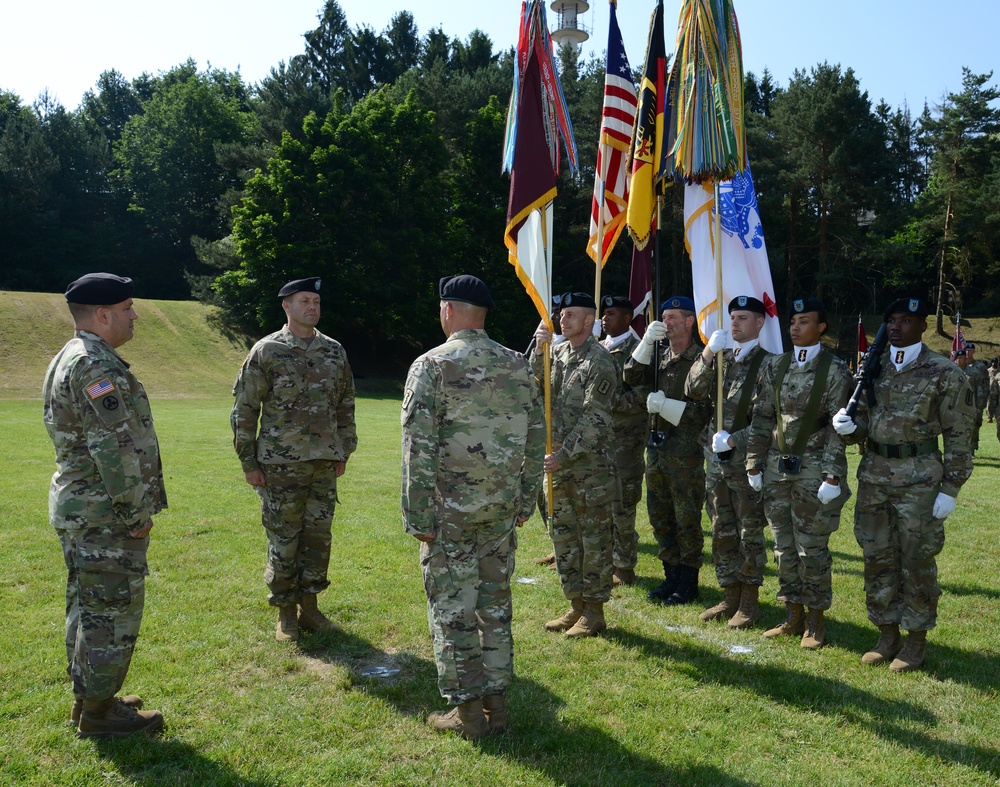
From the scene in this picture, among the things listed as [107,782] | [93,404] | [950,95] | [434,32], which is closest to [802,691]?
[107,782]

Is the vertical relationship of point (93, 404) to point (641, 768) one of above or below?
above

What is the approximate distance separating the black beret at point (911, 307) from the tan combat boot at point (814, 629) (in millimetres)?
2332

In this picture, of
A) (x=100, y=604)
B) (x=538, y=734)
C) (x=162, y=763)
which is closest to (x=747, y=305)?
(x=538, y=734)

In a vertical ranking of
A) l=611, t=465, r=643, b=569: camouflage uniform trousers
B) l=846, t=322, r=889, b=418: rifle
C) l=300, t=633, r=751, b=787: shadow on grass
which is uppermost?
l=846, t=322, r=889, b=418: rifle

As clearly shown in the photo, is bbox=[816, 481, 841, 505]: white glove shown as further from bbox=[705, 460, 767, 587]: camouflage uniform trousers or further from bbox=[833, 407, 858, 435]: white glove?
bbox=[705, 460, 767, 587]: camouflage uniform trousers

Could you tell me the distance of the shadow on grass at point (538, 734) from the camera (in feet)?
13.6

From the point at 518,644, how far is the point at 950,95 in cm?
5005

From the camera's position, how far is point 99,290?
4402 millimetres

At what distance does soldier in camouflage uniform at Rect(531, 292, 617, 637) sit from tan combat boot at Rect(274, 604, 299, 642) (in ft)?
6.50

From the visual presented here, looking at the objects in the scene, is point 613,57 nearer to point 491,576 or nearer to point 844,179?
point 491,576

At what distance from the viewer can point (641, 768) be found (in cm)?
422

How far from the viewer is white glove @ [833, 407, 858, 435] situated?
18.3 feet

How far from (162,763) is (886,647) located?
16.1 feet

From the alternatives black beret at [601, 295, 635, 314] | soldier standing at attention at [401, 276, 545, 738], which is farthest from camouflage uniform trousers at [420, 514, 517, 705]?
black beret at [601, 295, 635, 314]
